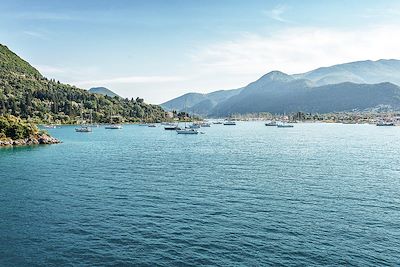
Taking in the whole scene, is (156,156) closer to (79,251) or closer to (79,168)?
(79,168)

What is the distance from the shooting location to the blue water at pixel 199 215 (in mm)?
34656

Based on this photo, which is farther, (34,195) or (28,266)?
(34,195)

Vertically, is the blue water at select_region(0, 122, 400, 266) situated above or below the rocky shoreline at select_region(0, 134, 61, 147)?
below

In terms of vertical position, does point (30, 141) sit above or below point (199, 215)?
above

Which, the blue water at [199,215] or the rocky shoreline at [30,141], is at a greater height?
the rocky shoreline at [30,141]

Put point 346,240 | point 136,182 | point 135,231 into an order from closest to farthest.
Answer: point 346,240 < point 135,231 < point 136,182

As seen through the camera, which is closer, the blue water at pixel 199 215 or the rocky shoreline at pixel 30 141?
the blue water at pixel 199 215

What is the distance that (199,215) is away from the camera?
4656cm

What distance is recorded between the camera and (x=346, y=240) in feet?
126

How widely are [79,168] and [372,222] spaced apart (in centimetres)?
6566

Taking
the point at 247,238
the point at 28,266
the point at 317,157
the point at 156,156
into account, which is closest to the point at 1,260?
the point at 28,266

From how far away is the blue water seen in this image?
34656mm

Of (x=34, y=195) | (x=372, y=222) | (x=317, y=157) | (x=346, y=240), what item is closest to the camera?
(x=346, y=240)

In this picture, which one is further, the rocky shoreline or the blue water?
the rocky shoreline
